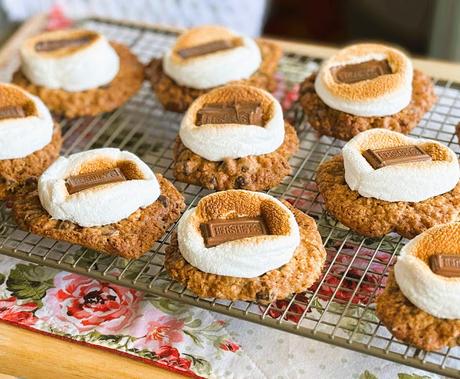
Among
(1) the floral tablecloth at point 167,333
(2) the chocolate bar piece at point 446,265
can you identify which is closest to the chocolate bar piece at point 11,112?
(1) the floral tablecloth at point 167,333

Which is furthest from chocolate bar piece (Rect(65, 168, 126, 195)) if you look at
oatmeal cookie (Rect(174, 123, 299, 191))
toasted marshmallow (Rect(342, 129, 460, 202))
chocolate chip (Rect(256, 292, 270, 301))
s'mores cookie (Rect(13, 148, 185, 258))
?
toasted marshmallow (Rect(342, 129, 460, 202))

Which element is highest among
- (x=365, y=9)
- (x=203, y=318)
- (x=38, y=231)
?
(x=38, y=231)

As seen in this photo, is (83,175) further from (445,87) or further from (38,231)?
(445,87)

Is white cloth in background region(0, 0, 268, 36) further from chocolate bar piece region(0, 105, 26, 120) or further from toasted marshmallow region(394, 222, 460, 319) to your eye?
toasted marshmallow region(394, 222, 460, 319)

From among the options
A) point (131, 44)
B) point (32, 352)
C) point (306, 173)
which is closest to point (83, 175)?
point (32, 352)

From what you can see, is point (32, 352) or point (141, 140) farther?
point (141, 140)

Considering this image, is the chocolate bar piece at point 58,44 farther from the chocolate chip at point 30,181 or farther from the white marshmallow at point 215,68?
the chocolate chip at point 30,181
